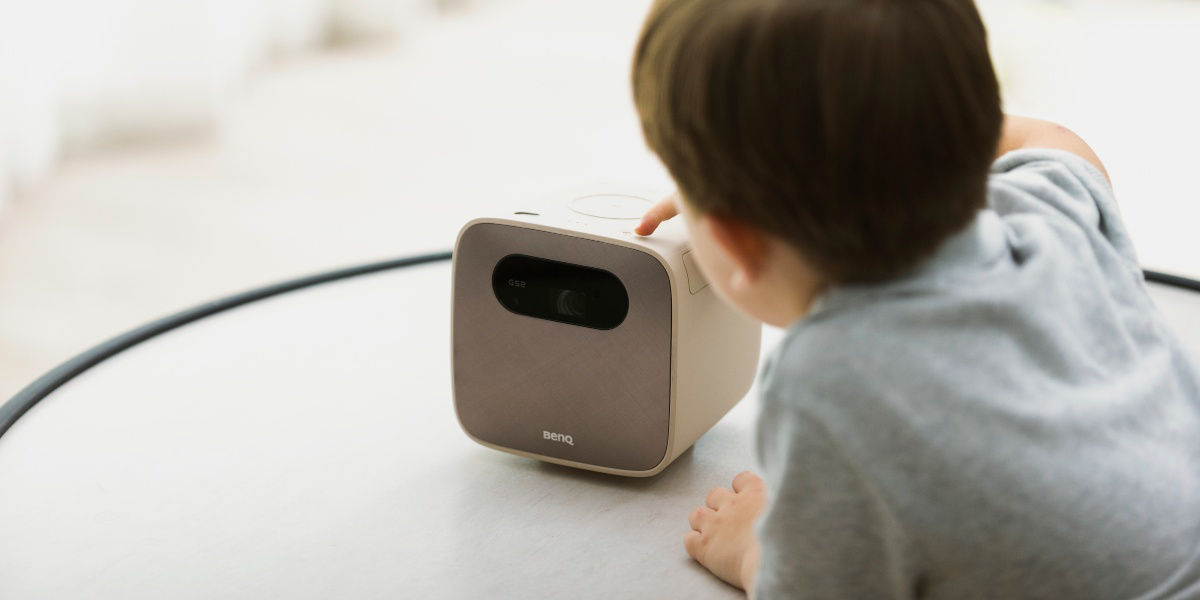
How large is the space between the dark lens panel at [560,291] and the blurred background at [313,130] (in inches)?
36.5

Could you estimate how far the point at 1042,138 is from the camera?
879 millimetres

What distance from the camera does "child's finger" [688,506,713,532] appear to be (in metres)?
0.83

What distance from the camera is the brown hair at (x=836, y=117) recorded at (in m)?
0.55

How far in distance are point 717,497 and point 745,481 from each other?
0.03 meters

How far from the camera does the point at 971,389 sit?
1.93ft

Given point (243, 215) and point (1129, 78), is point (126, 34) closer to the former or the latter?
point (243, 215)

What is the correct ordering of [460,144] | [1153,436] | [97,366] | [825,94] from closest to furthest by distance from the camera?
[825,94] < [1153,436] < [97,366] < [460,144]

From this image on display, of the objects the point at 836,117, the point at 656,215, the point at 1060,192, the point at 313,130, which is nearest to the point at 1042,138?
the point at 1060,192

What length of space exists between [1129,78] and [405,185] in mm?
1733

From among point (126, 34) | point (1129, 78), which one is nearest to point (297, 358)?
point (126, 34)

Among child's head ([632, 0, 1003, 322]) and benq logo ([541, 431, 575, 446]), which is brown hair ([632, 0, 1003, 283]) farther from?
benq logo ([541, 431, 575, 446])

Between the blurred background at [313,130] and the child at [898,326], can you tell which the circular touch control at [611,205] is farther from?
the blurred background at [313,130]

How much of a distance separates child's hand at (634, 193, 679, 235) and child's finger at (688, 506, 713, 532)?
19 centimetres

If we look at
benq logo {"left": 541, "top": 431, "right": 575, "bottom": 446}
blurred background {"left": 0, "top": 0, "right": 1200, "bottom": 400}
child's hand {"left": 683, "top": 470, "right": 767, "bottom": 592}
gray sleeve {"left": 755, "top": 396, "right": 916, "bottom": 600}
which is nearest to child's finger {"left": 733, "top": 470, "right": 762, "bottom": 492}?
child's hand {"left": 683, "top": 470, "right": 767, "bottom": 592}
